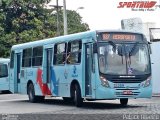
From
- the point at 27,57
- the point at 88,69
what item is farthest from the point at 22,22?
the point at 88,69

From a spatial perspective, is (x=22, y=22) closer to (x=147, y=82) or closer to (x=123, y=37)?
(x=123, y=37)

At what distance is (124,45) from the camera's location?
66.6 feet

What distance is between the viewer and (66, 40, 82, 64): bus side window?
21.3 metres

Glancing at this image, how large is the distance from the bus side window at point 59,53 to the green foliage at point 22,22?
28.1m

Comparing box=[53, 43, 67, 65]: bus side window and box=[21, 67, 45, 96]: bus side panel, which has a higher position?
box=[53, 43, 67, 65]: bus side window

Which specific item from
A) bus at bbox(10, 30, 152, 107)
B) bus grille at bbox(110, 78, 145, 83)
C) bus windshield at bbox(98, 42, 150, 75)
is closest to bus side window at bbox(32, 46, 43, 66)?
bus at bbox(10, 30, 152, 107)

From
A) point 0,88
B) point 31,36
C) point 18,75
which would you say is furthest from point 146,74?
point 31,36

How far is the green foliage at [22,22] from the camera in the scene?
51625mm

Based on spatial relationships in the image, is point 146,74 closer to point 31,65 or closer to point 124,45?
point 124,45

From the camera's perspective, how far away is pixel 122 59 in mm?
19984

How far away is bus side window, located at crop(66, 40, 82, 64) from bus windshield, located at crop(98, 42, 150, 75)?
148 centimetres

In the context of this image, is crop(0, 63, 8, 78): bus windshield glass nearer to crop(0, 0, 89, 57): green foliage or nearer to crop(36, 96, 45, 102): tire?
crop(0, 0, 89, 57): green foliage

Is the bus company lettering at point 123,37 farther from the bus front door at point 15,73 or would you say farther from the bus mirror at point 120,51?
the bus front door at point 15,73

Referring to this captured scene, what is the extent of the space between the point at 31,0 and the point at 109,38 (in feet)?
112
